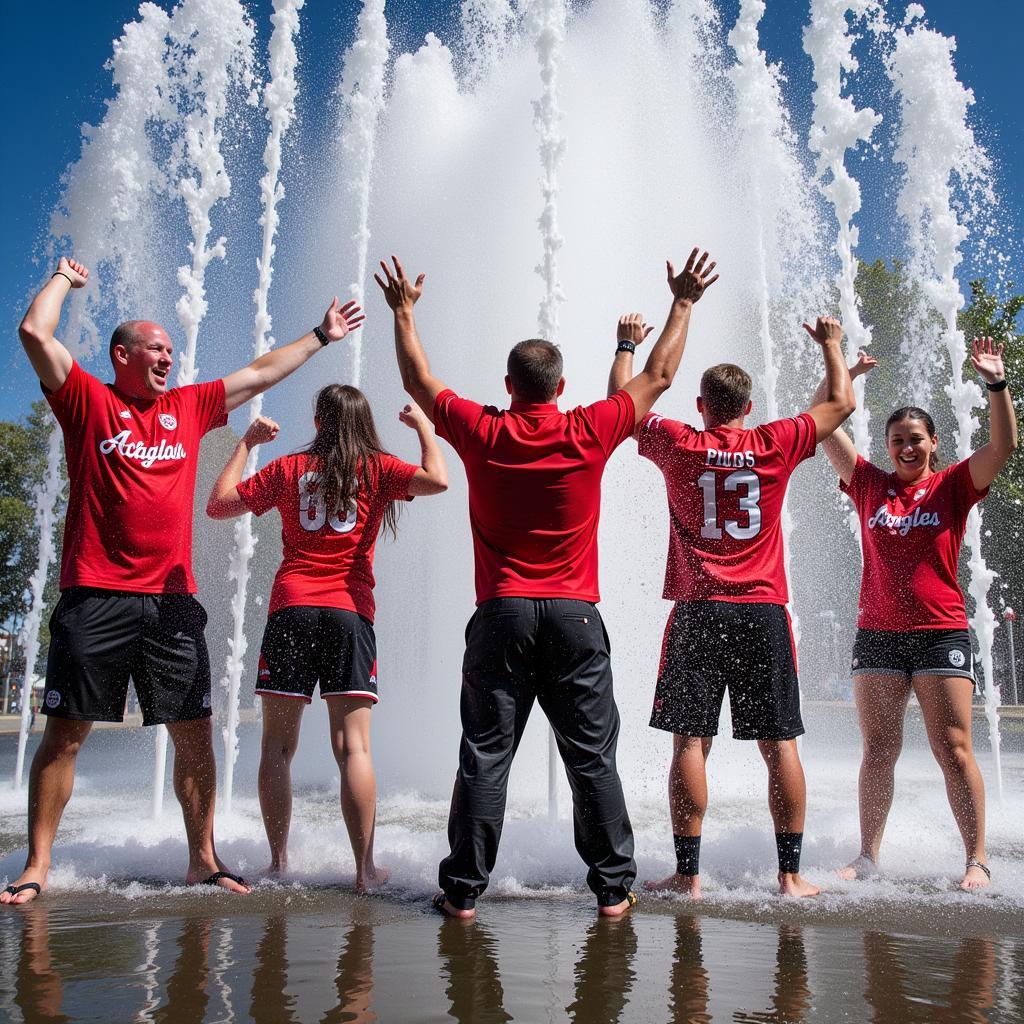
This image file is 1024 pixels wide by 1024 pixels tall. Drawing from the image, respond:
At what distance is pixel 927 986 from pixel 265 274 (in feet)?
22.1

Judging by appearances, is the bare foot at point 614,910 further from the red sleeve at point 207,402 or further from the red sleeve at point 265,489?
the red sleeve at point 207,402

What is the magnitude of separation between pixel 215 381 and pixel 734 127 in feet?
32.7

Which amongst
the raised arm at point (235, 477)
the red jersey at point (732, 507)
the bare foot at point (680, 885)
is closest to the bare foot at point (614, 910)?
the bare foot at point (680, 885)

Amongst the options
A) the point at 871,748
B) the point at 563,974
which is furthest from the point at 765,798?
the point at 563,974

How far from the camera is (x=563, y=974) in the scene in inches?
84.2

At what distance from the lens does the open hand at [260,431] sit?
11.9 ft

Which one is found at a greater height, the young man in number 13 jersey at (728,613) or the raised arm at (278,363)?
the raised arm at (278,363)

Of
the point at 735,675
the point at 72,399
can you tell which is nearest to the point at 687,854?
the point at 735,675

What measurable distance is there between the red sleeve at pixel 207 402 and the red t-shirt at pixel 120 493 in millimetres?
135

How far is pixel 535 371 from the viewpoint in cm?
312

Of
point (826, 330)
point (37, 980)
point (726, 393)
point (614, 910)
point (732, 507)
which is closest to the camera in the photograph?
point (37, 980)

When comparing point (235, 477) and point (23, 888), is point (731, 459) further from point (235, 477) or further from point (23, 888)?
point (23, 888)

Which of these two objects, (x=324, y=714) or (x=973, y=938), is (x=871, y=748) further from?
(x=324, y=714)

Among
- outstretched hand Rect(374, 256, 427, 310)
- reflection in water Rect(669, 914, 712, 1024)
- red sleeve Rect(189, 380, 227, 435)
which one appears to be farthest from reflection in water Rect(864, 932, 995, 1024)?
red sleeve Rect(189, 380, 227, 435)
